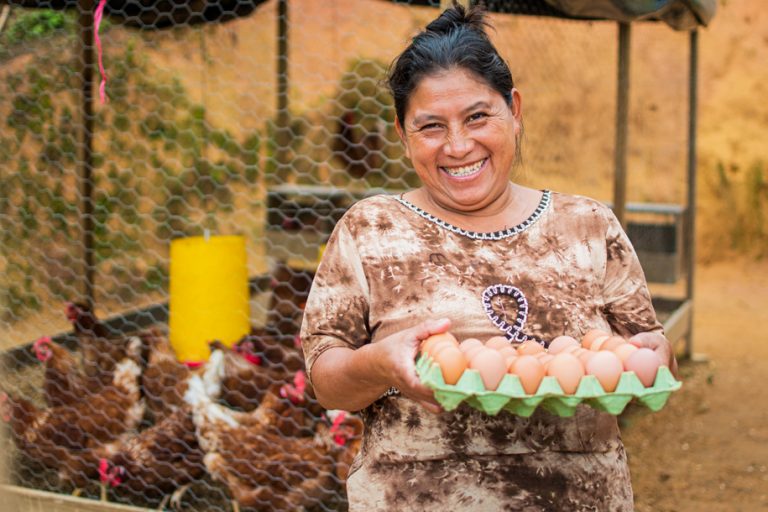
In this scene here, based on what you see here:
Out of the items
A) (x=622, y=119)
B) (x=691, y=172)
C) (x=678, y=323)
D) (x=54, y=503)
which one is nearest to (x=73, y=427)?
(x=54, y=503)

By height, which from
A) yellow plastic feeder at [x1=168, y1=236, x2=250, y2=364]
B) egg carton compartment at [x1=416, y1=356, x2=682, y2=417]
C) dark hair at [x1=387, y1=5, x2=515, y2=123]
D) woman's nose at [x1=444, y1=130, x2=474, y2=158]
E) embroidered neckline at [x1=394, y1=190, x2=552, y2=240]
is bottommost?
yellow plastic feeder at [x1=168, y1=236, x2=250, y2=364]

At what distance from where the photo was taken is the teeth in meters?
1.37

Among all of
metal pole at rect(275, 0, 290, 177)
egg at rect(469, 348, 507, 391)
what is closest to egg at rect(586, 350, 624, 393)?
egg at rect(469, 348, 507, 391)

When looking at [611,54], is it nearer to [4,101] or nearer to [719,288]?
[719,288]

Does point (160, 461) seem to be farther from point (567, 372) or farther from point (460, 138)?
point (567, 372)

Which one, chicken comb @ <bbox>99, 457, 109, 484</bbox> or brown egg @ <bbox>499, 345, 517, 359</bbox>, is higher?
brown egg @ <bbox>499, 345, 517, 359</bbox>

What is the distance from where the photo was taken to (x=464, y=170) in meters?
1.37

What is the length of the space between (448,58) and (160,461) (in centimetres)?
189

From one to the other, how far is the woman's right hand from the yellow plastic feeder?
2.17 metres

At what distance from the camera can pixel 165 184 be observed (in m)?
5.80

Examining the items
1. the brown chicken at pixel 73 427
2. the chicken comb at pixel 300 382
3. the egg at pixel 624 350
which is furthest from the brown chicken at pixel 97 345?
the egg at pixel 624 350

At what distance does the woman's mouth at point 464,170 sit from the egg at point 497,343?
11.1 inches

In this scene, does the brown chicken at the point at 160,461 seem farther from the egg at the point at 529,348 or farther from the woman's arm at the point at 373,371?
the egg at the point at 529,348

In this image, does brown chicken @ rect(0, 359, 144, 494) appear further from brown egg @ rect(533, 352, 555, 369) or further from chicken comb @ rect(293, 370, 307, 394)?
brown egg @ rect(533, 352, 555, 369)
